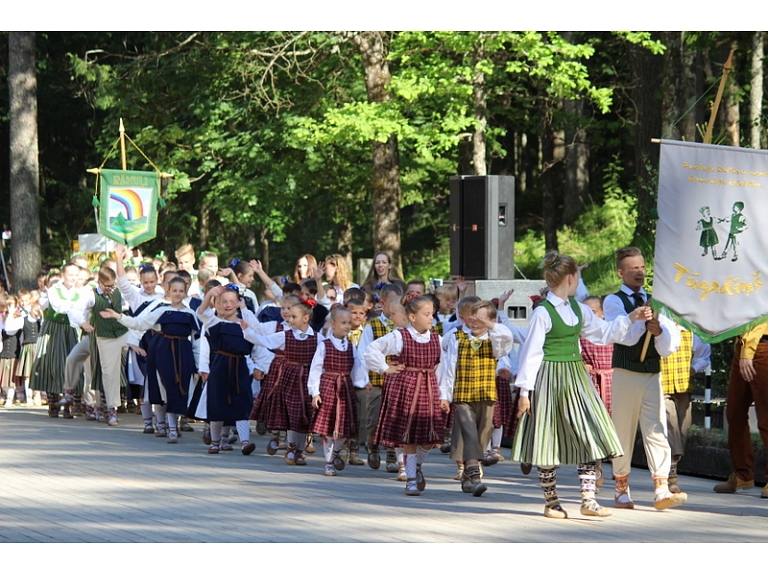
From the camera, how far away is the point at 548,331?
27.9 feet

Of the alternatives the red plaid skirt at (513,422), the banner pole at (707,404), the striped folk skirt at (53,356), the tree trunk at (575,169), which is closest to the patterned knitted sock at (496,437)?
the red plaid skirt at (513,422)

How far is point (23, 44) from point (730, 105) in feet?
46.7

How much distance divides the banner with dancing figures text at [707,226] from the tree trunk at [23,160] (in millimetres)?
19555

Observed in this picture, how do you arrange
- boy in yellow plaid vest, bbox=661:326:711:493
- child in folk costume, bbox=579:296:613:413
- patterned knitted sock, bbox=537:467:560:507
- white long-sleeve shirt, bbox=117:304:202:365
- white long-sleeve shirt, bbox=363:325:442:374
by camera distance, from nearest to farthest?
patterned knitted sock, bbox=537:467:560:507
boy in yellow plaid vest, bbox=661:326:711:493
white long-sleeve shirt, bbox=363:325:442:374
child in folk costume, bbox=579:296:613:413
white long-sleeve shirt, bbox=117:304:202:365

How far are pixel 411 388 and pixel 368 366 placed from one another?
1.31 ft

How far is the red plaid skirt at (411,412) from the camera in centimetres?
979

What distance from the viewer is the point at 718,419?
12250 millimetres

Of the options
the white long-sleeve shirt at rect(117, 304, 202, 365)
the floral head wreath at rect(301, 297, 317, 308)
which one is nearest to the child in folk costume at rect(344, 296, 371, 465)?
the floral head wreath at rect(301, 297, 317, 308)

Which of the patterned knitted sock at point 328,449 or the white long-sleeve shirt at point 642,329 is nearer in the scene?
the white long-sleeve shirt at point 642,329

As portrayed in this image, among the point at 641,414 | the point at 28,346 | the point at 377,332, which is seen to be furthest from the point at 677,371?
the point at 28,346

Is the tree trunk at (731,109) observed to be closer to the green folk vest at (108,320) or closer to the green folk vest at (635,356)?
the green folk vest at (108,320)

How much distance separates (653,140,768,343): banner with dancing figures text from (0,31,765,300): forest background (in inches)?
231

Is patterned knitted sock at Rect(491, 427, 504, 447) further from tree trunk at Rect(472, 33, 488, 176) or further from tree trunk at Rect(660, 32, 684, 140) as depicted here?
tree trunk at Rect(472, 33, 488, 176)

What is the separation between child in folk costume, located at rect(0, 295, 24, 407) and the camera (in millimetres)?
19016
